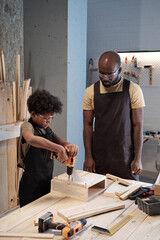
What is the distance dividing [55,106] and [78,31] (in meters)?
1.79

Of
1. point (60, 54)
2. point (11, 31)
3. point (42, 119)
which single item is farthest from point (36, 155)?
point (11, 31)

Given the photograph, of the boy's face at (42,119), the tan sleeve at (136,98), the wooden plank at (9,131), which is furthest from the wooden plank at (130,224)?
the wooden plank at (9,131)

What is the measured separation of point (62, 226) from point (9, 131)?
1.75 m

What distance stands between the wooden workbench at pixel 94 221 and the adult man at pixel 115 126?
0.74m

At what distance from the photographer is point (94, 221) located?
1399mm

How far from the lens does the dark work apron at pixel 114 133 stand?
2338 mm

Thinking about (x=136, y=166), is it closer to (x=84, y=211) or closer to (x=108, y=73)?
(x=108, y=73)

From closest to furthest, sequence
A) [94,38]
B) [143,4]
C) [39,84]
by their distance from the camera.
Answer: [39,84] → [143,4] → [94,38]

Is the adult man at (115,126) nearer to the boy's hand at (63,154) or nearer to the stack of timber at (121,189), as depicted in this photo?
the stack of timber at (121,189)

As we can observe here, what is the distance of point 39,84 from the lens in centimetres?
359

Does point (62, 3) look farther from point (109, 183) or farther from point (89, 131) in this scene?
point (109, 183)

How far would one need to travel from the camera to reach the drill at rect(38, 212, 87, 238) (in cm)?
122

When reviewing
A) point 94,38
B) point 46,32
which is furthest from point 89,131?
point 94,38

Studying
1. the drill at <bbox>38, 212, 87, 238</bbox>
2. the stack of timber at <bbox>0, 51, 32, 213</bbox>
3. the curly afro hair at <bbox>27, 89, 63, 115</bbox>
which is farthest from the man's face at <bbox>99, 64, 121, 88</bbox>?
the drill at <bbox>38, 212, 87, 238</bbox>
